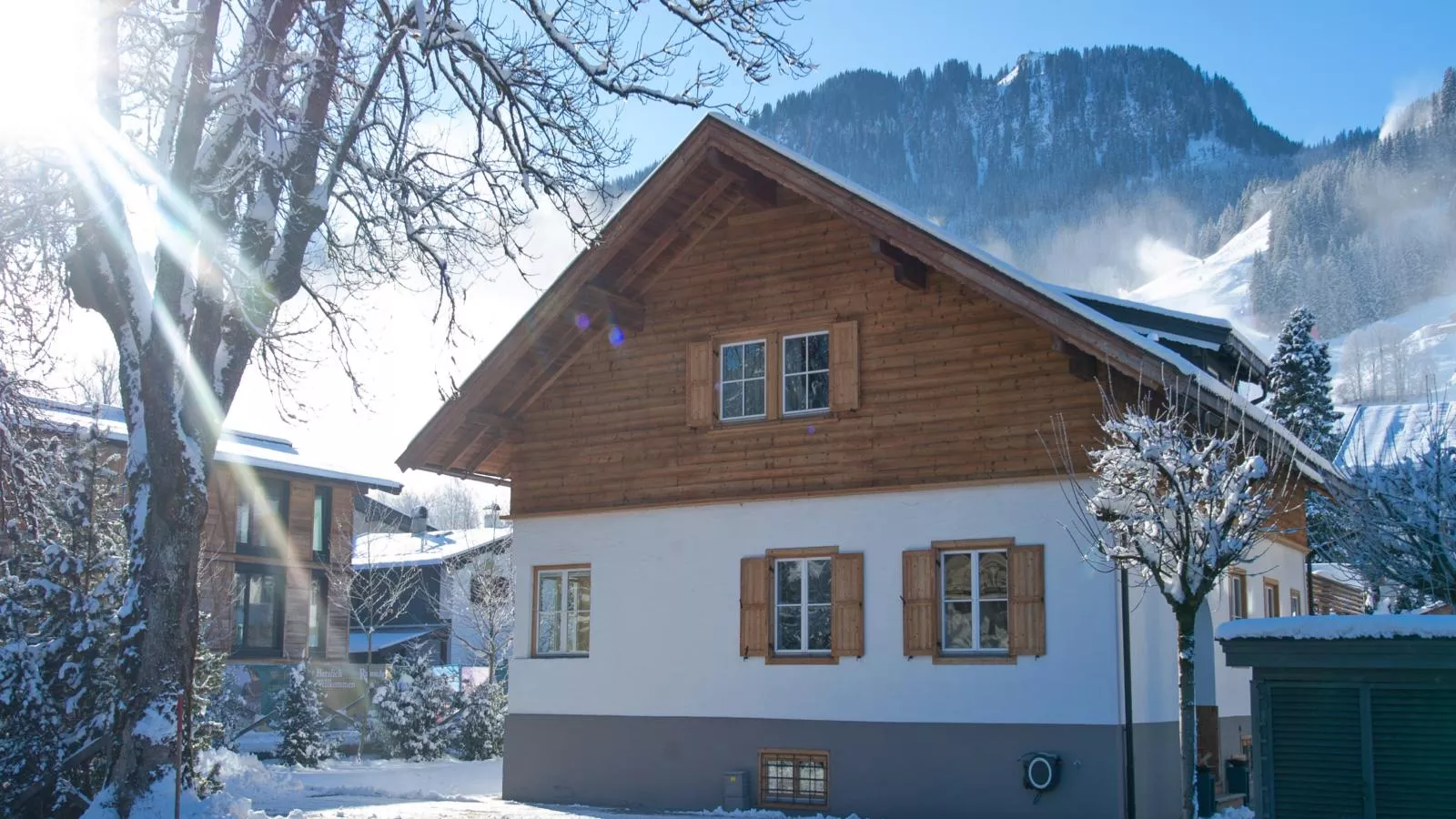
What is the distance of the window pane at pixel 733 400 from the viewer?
17547 mm

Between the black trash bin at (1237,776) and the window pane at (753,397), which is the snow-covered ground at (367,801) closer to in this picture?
the black trash bin at (1237,776)

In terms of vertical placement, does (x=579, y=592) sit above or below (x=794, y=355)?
Result: below

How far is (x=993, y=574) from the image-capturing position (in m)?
15.5

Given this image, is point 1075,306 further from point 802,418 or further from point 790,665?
point 790,665

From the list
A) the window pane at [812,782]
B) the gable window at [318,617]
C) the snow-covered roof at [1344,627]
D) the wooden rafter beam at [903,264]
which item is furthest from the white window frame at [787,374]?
the gable window at [318,617]

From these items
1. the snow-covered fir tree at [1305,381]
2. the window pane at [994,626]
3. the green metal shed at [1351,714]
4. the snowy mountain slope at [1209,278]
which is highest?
the snowy mountain slope at [1209,278]

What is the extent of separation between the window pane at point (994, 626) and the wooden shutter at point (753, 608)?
2641mm

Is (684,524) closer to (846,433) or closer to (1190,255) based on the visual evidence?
(846,433)

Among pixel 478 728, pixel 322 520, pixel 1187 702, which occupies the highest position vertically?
pixel 322 520

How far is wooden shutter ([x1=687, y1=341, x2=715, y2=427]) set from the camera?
17.5 m

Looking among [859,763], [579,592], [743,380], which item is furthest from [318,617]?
[859,763]

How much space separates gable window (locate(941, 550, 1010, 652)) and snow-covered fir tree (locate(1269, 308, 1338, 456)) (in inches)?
1154

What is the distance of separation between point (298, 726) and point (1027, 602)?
14115 mm

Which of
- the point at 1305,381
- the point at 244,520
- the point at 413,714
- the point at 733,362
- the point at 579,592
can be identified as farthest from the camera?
the point at 1305,381
